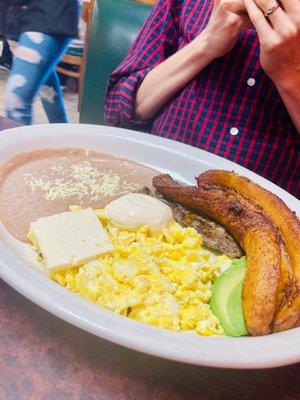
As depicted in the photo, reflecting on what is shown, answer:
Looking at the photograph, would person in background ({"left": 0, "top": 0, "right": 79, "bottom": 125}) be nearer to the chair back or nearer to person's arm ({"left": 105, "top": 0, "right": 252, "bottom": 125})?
the chair back

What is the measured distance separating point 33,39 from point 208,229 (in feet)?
5.87

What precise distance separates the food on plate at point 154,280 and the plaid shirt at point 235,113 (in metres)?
0.54

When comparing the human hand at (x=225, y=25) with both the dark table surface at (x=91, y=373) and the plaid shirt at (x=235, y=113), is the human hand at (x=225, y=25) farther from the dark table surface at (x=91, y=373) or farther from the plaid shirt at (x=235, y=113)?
the dark table surface at (x=91, y=373)

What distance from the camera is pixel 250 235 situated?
84cm

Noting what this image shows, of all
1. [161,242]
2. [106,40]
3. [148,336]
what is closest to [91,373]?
[148,336]

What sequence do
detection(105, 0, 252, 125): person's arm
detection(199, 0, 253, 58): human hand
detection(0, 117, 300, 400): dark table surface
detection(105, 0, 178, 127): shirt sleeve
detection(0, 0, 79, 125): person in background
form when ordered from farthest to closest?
1. detection(0, 0, 79, 125): person in background
2. detection(105, 0, 178, 127): shirt sleeve
3. detection(105, 0, 252, 125): person's arm
4. detection(199, 0, 253, 58): human hand
5. detection(0, 117, 300, 400): dark table surface

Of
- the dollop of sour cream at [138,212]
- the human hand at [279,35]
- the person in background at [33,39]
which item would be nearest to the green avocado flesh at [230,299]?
the dollop of sour cream at [138,212]

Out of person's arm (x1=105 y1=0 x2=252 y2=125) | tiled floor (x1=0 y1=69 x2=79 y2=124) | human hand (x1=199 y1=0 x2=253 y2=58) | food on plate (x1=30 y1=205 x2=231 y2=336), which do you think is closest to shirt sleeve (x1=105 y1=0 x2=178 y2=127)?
person's arm (x1=105 y1=0 x2=252 y2=125)

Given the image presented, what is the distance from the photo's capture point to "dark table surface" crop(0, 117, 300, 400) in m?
0.59

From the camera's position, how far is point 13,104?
246 cm

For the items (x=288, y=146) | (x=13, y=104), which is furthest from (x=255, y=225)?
(x=13, y=104)

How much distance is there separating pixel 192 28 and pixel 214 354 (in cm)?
113

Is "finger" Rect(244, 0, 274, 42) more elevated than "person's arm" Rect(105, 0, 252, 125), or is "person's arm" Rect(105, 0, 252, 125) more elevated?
"finger" Rect(244, 0, 274, 42)

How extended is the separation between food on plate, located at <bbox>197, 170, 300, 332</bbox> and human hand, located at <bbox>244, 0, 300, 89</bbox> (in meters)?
0.35
